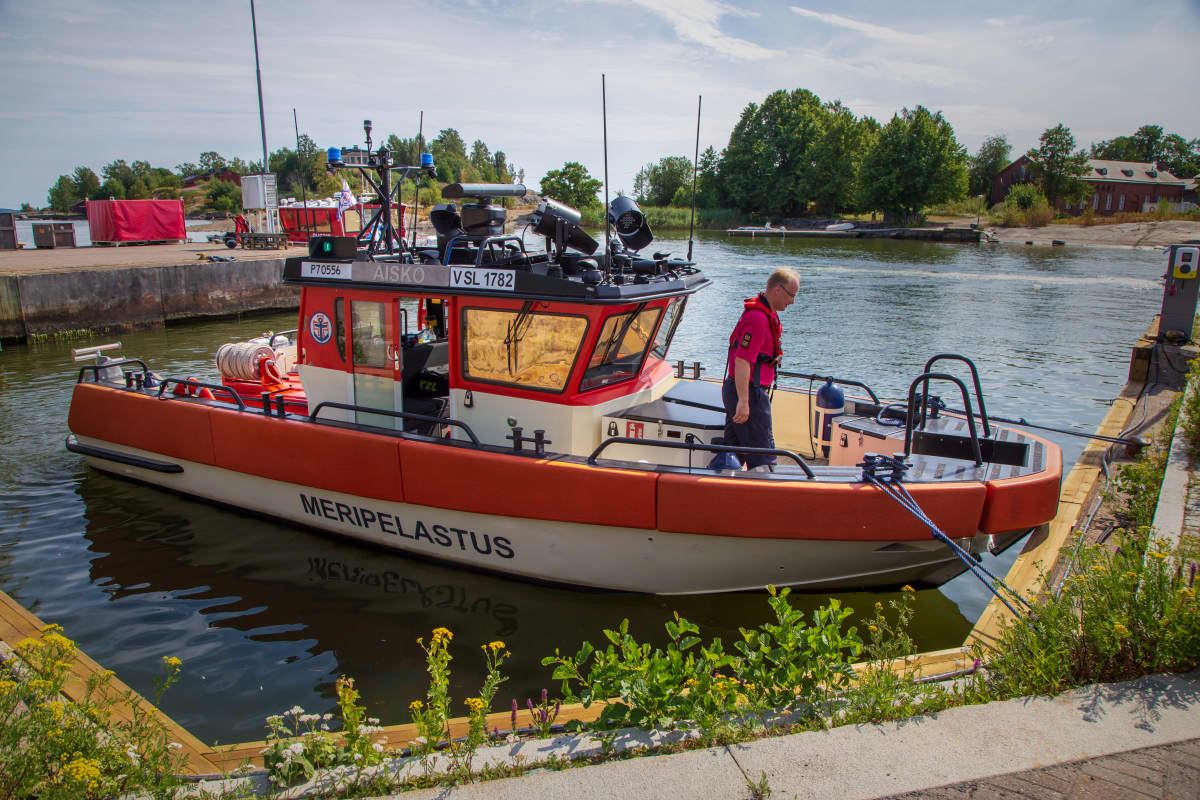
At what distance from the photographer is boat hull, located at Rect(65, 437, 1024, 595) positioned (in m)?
5.14

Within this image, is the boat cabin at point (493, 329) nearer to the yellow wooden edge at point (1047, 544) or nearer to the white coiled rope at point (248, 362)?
the white coiled rope at point (248, 362)

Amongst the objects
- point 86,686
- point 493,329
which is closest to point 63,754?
point 86,686

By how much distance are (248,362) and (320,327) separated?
2075mm

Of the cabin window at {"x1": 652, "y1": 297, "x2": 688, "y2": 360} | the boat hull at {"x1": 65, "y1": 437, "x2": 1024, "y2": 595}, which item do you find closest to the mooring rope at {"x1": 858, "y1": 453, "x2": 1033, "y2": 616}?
the boat hull at {"x1": 65, "y1": 437, "x2": 1024, "y2": 595}

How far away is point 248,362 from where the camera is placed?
8.09 m

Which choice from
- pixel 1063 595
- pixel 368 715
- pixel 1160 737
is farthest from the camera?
pixel 368 715

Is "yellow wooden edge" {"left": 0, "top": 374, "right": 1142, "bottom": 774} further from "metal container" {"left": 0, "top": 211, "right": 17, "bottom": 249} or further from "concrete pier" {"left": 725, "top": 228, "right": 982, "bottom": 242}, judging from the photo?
"concrete pier" {"left": 725, "top": 228, "right": 982, "bottom": 242}

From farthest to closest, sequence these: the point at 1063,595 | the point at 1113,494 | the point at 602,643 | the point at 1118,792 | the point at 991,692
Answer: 1. the point at 1113,494
2. the point at 602,643
3. the point at 1063,595
4. the point at 991,692
5. the point at 1118,792

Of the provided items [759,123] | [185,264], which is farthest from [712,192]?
[185,264]

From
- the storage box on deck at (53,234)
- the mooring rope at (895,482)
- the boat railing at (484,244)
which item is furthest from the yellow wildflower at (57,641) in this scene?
the storage box on deck at (53,234)

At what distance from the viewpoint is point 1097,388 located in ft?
43.7

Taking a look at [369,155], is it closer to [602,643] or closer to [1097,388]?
[602,643]

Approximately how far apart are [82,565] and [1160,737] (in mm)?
7606

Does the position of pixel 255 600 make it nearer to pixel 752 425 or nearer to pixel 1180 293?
pixel 752 425
